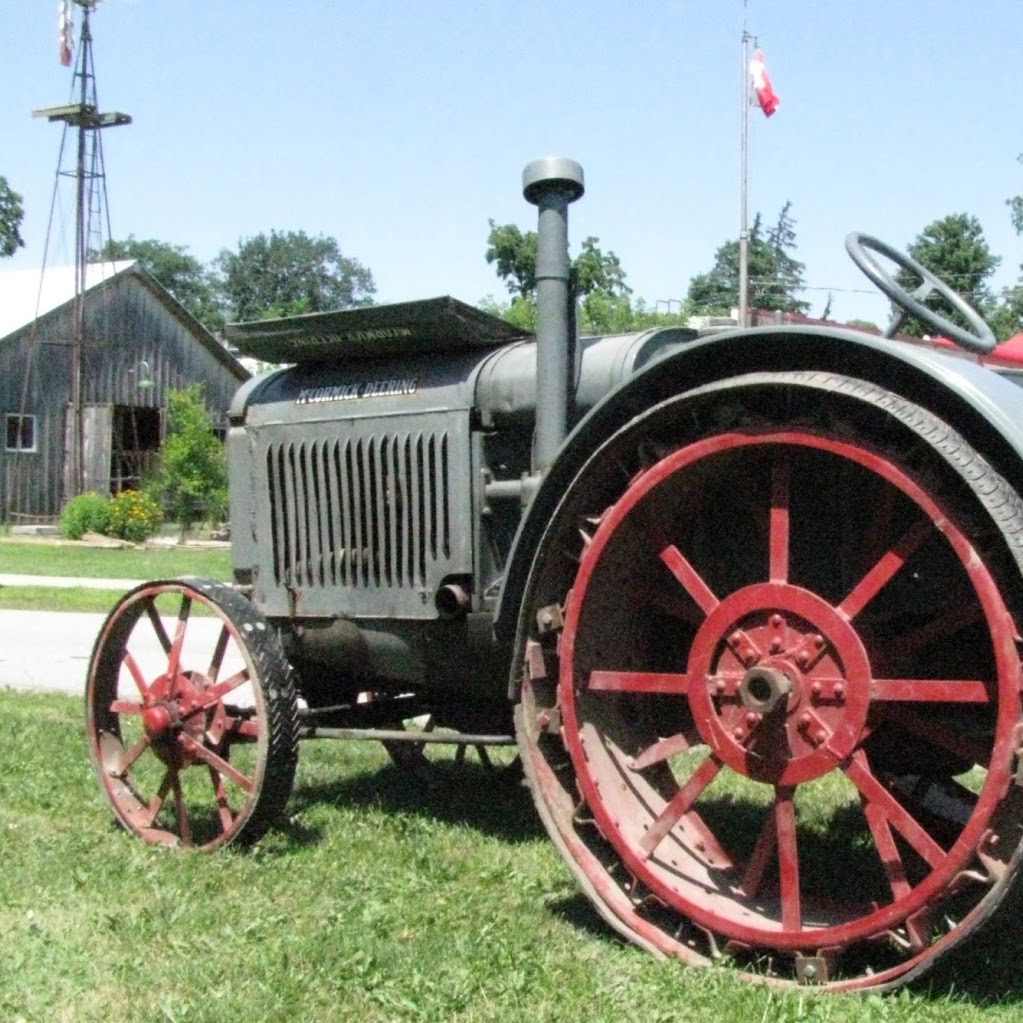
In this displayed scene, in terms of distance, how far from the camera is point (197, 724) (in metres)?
4.59

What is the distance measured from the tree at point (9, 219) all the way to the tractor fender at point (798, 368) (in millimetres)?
66994

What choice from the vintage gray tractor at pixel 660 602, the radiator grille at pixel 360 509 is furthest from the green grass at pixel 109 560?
the vintage gray tractor at pixel 660 602

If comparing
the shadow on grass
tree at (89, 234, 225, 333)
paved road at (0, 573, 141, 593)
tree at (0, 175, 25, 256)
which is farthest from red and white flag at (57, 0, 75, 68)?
tree at (89, 234, 225, 333)

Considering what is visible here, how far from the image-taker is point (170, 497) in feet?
96.7

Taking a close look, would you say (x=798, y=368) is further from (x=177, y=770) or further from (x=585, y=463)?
(x=177, y=770)

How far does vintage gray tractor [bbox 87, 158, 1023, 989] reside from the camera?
9.53 feet

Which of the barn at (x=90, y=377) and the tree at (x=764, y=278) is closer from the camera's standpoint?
the barn at (x=90, y=377)

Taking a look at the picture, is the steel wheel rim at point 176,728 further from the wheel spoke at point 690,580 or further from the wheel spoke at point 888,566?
the wheel spoke at point 888,566

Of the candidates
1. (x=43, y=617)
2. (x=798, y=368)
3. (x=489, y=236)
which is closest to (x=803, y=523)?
(x=798, y=368)

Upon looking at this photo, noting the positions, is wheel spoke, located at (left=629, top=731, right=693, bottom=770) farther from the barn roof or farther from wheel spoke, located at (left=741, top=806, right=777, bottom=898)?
the barn roof

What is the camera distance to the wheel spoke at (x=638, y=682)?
130 inches

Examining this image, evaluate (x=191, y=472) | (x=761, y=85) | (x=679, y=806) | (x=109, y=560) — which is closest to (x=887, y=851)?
(x=679, y=806)

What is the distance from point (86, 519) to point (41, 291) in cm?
764

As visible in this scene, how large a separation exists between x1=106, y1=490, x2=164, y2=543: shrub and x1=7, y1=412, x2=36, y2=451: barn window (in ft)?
15.3
